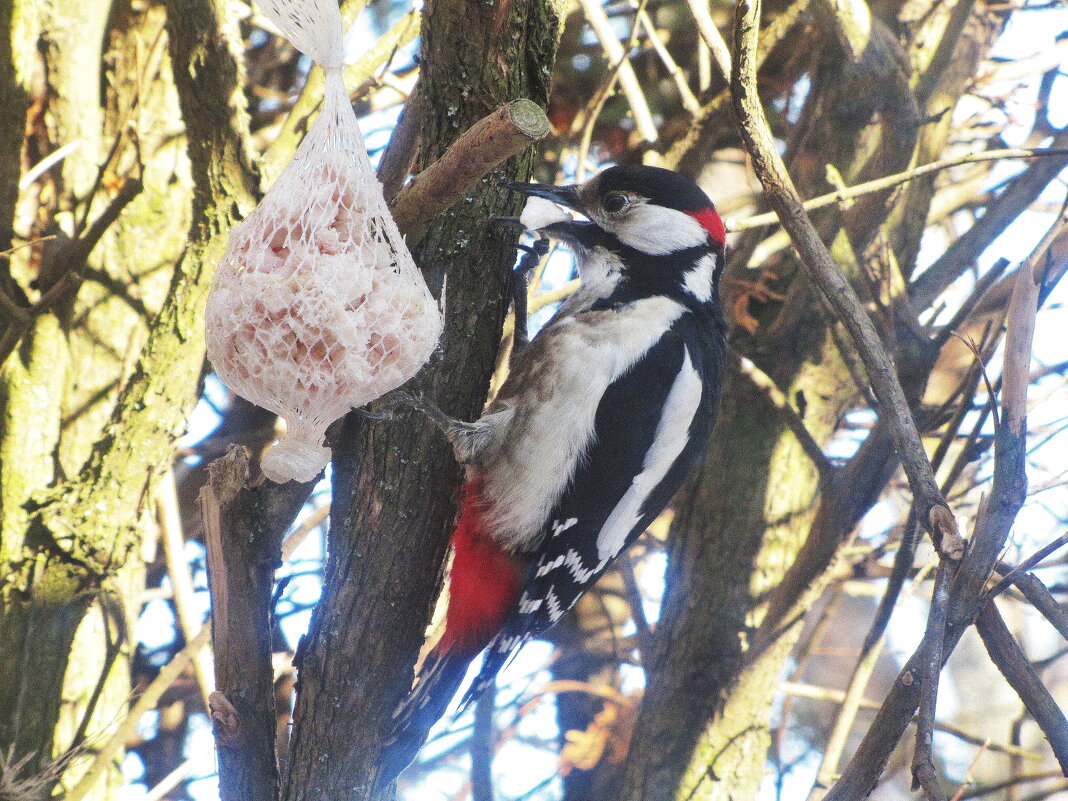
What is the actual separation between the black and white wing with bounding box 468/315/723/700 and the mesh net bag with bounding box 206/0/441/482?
660mm

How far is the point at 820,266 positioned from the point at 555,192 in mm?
685

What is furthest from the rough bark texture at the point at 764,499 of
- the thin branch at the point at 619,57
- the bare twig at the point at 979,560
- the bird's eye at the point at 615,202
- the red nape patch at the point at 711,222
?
the bare twig at the point at 979,560

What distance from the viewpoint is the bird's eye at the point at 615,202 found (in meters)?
2.40

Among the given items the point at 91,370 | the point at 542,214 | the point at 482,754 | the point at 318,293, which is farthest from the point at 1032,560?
the point at 91,370

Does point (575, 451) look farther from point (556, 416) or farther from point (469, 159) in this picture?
point (469, 159)

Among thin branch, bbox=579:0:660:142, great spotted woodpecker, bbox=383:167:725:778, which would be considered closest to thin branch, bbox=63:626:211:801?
great spotted woodpecker, bbox=383:167:725:778

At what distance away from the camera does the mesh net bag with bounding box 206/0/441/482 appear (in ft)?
4.98

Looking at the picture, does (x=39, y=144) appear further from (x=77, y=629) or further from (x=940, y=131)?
(x=940, y=131)

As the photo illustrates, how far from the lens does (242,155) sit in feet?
7.81

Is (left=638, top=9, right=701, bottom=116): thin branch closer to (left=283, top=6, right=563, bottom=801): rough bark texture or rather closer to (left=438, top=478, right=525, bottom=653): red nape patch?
(left=283, top=6, right=563, bottom=801): rough bark texture

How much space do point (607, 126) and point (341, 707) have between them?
2.27 meters

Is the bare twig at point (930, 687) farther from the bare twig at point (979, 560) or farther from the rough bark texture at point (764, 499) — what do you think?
the rough bark texture at point (764, 499)

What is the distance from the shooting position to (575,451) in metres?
2.21

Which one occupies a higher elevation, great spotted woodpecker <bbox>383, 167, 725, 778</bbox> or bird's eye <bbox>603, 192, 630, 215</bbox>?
bird's eye <bbox>603, 192, 630, 215</bbox>
